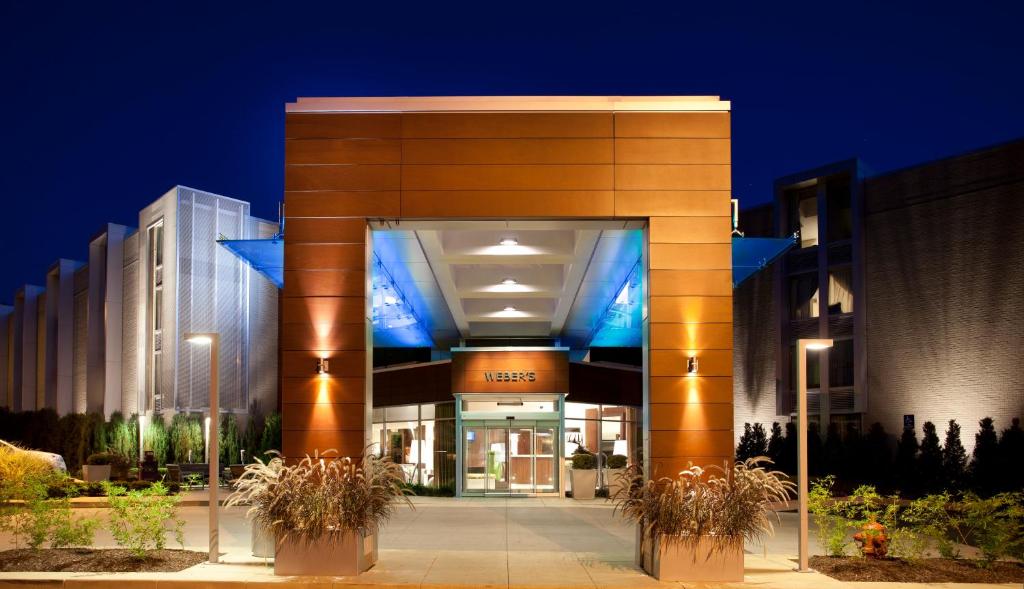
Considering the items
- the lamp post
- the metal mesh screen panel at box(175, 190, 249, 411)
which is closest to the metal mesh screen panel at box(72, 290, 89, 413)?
the metal mesh screen panel at box(175, 190, 249, 411)

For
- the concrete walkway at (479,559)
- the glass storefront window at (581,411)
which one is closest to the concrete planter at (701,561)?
the concrete walkway at (479,559)

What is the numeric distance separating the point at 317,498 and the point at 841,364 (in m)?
28.8

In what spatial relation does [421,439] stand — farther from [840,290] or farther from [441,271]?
[840,290]

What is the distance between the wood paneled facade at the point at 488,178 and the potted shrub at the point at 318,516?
1357 mm

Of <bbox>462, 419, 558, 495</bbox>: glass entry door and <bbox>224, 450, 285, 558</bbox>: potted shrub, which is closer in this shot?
<bbox>224, 450, 285, 558</bbox>: potted shrub

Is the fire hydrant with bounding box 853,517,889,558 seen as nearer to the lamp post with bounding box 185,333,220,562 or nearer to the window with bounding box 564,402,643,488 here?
the lamp post with bounding box 185,333,220,562

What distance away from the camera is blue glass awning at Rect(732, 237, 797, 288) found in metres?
18.1

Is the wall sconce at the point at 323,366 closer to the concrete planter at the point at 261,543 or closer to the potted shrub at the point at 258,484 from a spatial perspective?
the potted shrub at the point at 258,484

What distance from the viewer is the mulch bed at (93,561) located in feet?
43.2

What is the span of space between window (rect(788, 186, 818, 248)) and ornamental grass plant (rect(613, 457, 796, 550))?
28.1 metres

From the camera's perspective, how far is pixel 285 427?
13273 mm

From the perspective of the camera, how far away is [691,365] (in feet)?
43.6

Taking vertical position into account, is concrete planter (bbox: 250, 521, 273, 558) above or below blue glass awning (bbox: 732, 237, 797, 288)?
below

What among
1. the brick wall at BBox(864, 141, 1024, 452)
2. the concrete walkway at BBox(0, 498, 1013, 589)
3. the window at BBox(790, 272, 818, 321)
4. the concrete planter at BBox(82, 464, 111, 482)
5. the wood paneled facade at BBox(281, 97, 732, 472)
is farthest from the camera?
the window at BBox(790, 272, 818, 321)
